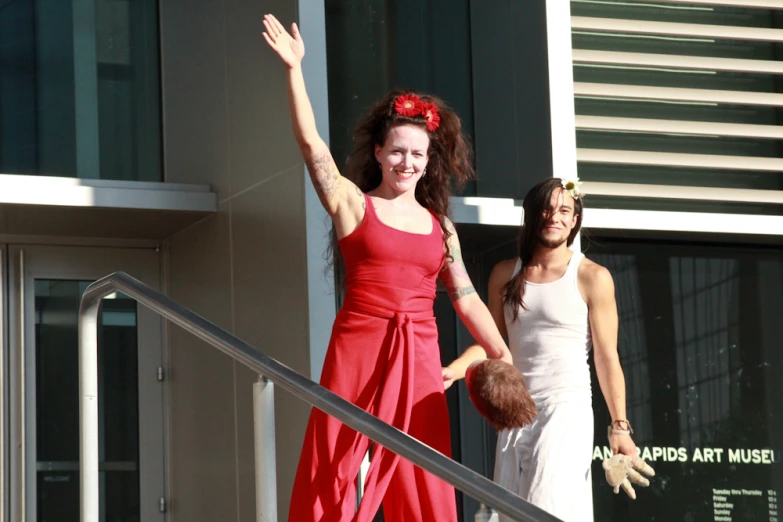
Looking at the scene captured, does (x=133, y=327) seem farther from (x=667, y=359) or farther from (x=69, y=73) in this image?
(x=667, y=359)

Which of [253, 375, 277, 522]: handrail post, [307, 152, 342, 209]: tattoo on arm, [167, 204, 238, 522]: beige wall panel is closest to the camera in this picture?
[253, 375, 277, 522]: handrail post

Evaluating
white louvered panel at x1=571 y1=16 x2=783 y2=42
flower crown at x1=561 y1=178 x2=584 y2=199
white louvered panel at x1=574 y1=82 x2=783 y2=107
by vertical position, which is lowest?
flower crown at x1=561 y1=178 x2=584 y2=199

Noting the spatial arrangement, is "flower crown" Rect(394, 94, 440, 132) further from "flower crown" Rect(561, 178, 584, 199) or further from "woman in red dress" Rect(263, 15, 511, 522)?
"flower crown" Rect(561, 178, 584, 199)

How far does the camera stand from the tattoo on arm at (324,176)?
174 inches

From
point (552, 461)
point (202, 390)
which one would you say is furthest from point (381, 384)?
point (202, 390)

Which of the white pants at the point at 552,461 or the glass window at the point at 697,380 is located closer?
the white pants at the point at 552,461

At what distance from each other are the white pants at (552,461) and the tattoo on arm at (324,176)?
133cm

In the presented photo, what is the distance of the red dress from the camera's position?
430cm

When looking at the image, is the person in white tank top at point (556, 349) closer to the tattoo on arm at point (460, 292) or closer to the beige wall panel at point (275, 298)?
the tattoo on arm at point (460, 292)

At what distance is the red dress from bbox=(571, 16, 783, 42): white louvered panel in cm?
319

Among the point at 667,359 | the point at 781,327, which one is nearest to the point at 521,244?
the point at 667,359

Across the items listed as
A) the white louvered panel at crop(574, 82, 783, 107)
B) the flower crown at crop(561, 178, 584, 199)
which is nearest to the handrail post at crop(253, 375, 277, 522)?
the flower crown at crop(561, 178, 584, 199)

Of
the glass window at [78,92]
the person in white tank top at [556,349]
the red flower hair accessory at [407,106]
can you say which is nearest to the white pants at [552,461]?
the person in white tank top at [556,349]

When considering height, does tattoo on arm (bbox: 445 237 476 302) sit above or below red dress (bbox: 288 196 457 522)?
above
